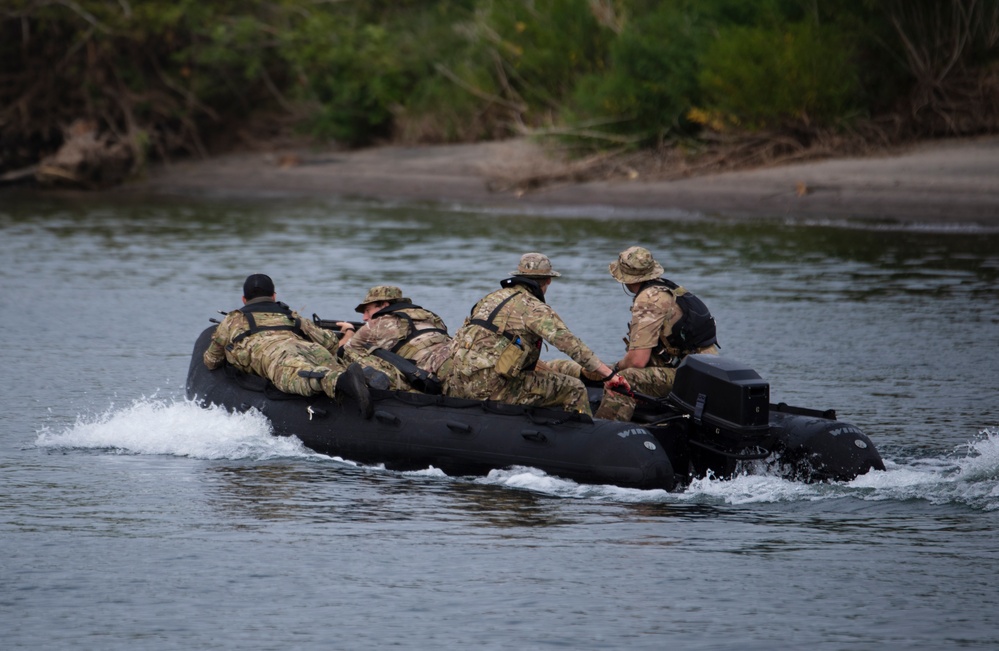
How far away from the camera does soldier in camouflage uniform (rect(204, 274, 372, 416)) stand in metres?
10.0

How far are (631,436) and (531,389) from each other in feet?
2.70

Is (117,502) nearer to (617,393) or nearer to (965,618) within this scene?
(617,393)

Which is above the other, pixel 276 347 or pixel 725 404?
pixel 276 347

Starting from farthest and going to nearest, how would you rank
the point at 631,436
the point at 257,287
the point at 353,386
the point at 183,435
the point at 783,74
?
the point at 783,74 < the point at 257,287 < the point at 183,435 < the point at 353,386 < the point at 631,436

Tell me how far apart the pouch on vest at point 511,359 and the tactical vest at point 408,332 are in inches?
51.8

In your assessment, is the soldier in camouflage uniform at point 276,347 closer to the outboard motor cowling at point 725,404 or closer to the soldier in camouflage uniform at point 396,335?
the soldier in camouflage uniform at point 396,335

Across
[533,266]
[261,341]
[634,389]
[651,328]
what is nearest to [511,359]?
[533,266]

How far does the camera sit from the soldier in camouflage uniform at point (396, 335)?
10.4 m

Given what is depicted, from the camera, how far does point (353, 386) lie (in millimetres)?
9633

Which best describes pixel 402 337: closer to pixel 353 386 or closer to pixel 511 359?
pixel 353 386

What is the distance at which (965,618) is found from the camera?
6977mm

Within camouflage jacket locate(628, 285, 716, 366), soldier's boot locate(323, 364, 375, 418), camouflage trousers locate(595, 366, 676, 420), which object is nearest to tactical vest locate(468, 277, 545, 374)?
camouflage trousers locate(595, 366, 676, 420)

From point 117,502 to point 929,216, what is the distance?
657 inches

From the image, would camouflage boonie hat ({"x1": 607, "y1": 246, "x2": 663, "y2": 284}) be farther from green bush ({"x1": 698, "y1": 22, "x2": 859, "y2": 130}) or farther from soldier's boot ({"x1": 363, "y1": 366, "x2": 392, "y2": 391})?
green bush ({"x1": 698, "y1": 22, "x2": 859, "y2": 130})
